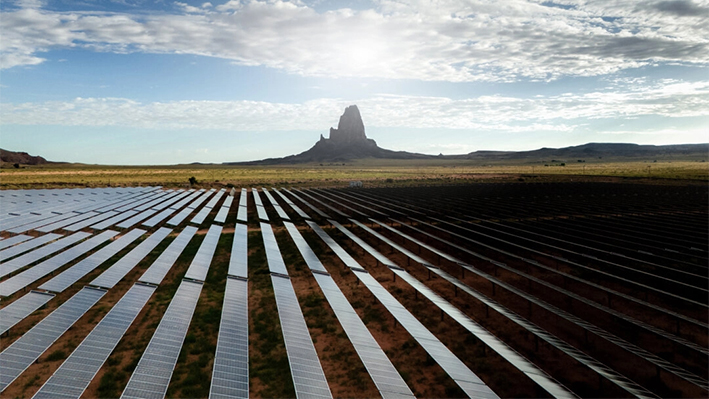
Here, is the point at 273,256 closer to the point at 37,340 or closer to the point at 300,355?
the point at 37,340

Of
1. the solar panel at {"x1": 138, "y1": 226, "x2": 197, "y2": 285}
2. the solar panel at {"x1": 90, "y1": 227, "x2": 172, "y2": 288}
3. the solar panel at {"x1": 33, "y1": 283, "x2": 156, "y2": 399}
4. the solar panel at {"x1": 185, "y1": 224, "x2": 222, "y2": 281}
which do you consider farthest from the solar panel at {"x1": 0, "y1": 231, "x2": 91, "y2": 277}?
the solar panel at {"x1": 33, "y1": 283, "x2": 156, "y2": 399}

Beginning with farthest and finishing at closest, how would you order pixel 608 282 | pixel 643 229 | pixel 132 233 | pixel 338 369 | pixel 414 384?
1. pixel 643 229
2. pixel 132 233
3. pixel 608 282
4. pixel 338 369
5. pixel 414 384

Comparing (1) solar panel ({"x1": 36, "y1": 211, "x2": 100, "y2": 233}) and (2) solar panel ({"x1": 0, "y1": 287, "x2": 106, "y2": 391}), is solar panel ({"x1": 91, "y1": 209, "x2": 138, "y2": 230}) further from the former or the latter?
(2) solar panel ({"x1": 0, "y1": 287, "x2": 106, "y2": 391})

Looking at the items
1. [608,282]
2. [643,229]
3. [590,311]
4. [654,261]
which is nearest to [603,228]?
[643,229]

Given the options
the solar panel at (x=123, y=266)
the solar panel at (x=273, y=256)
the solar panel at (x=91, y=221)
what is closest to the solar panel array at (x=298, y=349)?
the solar panel at (x=273, y=256)

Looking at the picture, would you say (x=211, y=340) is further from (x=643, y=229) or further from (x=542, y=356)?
(x=643, y=229)

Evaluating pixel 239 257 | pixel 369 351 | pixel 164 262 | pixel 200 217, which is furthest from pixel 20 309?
pixel 200 217
